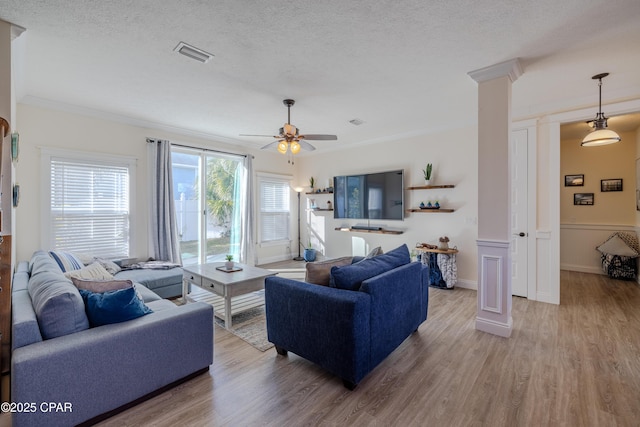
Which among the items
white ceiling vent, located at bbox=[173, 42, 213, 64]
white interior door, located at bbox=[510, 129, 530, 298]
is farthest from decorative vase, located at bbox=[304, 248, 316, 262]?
white ceiling vent, located at bbox=[173, 42, 213, 64]

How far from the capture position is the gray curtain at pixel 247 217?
612 centimetres

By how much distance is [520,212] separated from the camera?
412cm

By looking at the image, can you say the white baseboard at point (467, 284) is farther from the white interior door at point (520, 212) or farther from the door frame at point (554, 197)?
the door frame at point (554, 197)

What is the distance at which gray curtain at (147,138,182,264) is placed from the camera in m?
4.75

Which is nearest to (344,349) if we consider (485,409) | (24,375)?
(485,409)

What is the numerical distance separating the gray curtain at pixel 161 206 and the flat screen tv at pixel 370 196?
10.8ft

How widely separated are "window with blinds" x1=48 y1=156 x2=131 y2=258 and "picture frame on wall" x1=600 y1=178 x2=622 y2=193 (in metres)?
8.53

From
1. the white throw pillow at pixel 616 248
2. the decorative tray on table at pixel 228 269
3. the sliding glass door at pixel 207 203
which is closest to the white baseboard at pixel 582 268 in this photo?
the white throw pillow at pixel 616 248

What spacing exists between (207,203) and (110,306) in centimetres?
391

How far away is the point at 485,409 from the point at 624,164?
19.8 ft

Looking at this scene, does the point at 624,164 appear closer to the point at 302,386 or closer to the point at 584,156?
the point at 584,156

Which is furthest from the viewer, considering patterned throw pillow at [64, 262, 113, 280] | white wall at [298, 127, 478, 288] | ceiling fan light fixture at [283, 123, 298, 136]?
white wall at [298, 127, 478, 288]

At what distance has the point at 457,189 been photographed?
4.83m

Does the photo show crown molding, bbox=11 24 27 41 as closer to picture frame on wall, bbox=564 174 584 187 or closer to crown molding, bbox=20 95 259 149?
crown molding, bbox=20 95 259 149
